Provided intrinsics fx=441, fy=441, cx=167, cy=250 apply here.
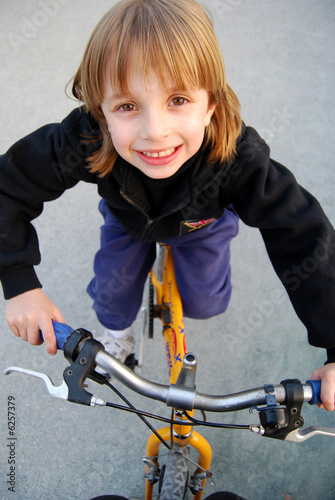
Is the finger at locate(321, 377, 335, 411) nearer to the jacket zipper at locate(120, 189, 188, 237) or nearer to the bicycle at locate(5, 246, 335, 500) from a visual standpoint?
the bicycle at locate(5, 246, 335, 500)

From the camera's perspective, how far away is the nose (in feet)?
2.84

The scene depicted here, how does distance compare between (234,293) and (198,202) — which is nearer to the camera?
(198,202)

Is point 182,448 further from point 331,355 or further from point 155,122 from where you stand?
point 155,122

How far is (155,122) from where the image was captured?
2.84 feet

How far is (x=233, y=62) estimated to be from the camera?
2.55 m

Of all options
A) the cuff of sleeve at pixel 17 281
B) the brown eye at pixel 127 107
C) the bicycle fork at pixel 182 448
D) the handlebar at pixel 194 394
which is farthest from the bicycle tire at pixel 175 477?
the brown eye at pixel 127 107

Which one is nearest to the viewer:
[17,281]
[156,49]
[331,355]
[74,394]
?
[74,394]

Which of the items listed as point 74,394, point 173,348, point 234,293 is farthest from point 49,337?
point 234,293

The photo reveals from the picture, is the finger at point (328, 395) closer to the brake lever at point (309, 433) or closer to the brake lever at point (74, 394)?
the brake lever at point (309, 433)

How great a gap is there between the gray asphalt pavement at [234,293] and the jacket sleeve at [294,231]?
0.71 m

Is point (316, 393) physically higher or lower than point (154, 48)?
lower

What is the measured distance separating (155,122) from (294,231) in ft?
1.35

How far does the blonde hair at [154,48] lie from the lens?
855mm

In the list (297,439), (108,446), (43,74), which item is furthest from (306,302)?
(43,74)
